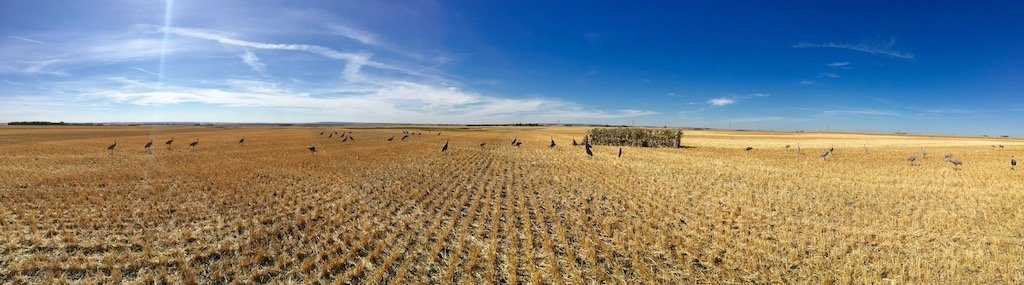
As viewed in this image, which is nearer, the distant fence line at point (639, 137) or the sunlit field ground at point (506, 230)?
the sunlit field ground at point (506, 230)

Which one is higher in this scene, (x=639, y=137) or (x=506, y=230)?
(x=639, y=137)

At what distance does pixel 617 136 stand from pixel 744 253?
143 feet

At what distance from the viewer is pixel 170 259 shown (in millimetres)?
7977

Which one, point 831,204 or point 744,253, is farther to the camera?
point 831,204

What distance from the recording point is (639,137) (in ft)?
162

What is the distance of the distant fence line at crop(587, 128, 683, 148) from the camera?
47.7m

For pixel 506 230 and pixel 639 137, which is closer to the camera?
pixel 506 230

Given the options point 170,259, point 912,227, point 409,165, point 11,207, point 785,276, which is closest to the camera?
point 785,276

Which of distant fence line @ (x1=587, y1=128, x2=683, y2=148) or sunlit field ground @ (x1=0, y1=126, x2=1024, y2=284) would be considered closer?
sunlit field ground @ (x1=0, y1=126, x2=1024, y2=284)

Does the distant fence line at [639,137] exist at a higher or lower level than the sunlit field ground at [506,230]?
higher

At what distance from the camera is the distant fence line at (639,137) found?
47.7 m

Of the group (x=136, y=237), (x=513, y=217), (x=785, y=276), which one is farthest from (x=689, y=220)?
(x=136, y=237)

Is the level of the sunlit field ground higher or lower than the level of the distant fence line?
lower

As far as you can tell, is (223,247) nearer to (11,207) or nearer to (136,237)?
(136,237)
